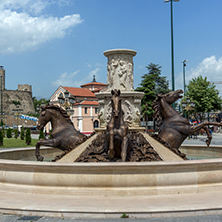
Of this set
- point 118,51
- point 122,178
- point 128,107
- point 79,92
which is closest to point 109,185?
point 122,178

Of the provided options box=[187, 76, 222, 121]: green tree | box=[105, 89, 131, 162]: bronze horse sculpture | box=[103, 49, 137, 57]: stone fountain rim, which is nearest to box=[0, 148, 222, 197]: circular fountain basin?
box=[105, 89, 131, 162]: bronze horse sculpture

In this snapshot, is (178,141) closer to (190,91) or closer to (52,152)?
(52,152)

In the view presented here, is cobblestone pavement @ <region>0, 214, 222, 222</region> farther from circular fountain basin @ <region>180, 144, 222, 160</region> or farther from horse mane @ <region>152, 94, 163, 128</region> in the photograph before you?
circular fountain basin @ <region>180, 144, 222, 160</region>

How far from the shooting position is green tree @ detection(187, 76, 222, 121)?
54875 millimetres

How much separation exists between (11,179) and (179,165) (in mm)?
3791

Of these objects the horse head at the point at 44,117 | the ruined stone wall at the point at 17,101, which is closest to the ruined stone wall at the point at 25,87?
the ruined stone wall at the point at 17,101

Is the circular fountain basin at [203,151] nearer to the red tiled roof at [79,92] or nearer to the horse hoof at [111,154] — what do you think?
the horse hoof at [111,154]

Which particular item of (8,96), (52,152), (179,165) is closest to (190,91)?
(52,152)

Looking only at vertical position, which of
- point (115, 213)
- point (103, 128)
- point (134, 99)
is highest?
point (134, 99)

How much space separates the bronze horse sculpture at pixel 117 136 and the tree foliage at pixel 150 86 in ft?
153

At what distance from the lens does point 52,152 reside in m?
14.6

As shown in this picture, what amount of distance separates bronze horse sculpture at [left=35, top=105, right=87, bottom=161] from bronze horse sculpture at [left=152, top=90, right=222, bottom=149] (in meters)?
2.69

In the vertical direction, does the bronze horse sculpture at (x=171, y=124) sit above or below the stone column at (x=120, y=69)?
below

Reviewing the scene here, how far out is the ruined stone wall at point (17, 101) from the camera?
5138 inches
